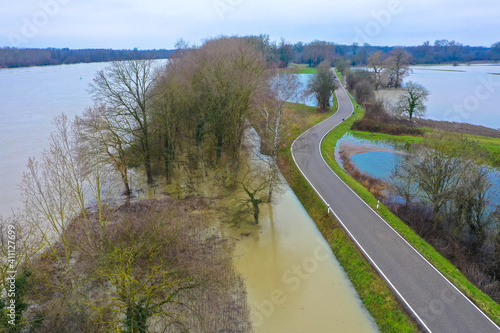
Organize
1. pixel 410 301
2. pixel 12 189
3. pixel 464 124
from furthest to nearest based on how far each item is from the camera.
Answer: pixel 464 124 < pixel 12 189 < pixel 410 301

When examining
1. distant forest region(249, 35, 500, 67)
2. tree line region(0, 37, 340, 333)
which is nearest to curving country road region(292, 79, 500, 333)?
tree line region(0, 37, 340, 333)

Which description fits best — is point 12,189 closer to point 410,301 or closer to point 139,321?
point 139,321

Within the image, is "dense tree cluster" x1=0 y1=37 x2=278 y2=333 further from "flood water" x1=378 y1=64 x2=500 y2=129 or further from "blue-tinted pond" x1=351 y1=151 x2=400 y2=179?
"flood water" x1=378 y1=64 x2=500 y2=129

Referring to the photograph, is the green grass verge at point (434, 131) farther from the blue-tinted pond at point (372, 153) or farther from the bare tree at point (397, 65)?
the bare tree at point (397, 65)

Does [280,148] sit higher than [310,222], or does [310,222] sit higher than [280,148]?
[280,148]

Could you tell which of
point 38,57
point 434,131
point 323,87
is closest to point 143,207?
point 434,131

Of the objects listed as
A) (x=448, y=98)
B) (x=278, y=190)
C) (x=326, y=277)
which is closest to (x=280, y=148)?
(x=278, y=190)
